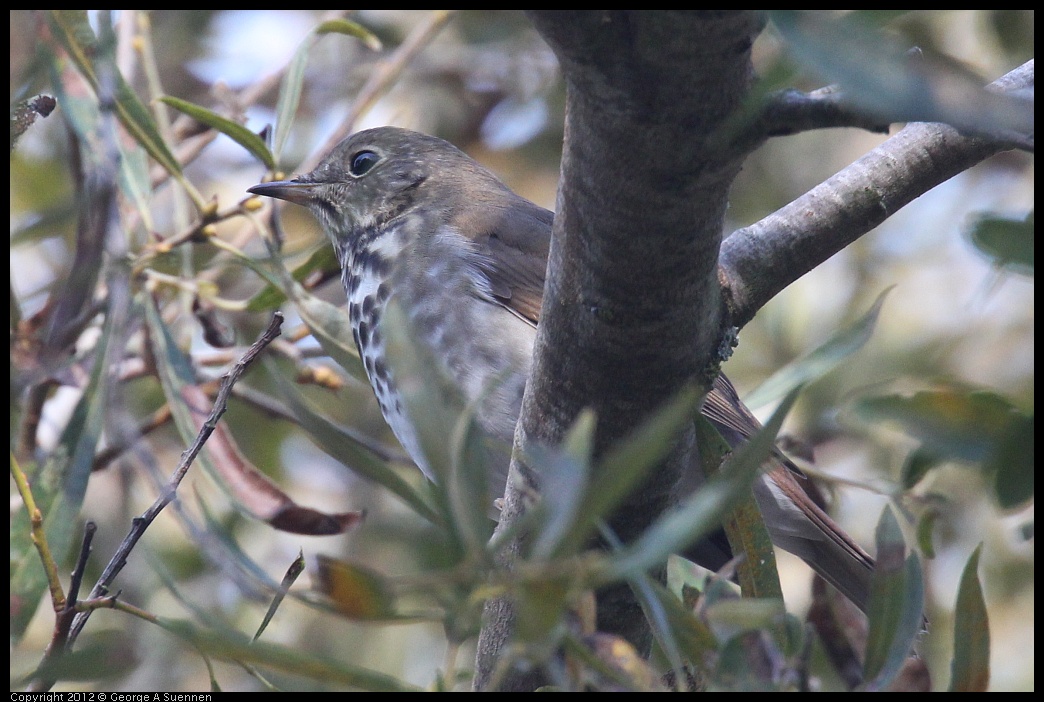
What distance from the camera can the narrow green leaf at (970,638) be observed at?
4.67 ft

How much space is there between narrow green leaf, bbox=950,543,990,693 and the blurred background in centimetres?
241

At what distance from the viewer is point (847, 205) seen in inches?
93.7

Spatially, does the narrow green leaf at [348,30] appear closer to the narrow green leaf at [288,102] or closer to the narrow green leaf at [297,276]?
the narrow green leaf at [288,102]

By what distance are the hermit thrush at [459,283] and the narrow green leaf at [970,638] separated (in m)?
1.50

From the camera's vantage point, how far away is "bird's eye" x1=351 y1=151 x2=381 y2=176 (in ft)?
13.5

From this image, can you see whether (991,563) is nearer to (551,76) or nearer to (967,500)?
(967,500)

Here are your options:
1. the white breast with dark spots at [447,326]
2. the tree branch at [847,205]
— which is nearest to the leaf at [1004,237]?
the tree branch at [847,205]

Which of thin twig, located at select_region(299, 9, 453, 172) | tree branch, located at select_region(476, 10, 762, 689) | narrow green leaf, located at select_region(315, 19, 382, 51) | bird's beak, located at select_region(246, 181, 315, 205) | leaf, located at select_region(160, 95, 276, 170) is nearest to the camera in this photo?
tree branch, located at select_region(476, 10, 762, 689)

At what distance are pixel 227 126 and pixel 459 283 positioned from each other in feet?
2.81

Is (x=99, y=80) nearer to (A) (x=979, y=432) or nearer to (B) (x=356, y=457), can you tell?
(B) (x=356, y=457)

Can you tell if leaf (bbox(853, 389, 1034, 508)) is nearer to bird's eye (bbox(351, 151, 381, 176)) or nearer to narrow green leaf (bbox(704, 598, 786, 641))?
narrow green leaf (bbox(704, 598, 786, 641))

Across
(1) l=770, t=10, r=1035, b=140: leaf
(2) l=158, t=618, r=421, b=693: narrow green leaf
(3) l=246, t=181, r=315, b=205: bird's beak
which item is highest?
(3) l=246, t=181, r=315, b=205: bird's beak

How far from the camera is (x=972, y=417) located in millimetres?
1243

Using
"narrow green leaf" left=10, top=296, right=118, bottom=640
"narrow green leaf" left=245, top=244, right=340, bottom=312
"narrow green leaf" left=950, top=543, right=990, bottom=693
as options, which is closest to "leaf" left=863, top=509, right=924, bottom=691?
"narrow green leaf" left=950, top=543, right=990, bottom=693
